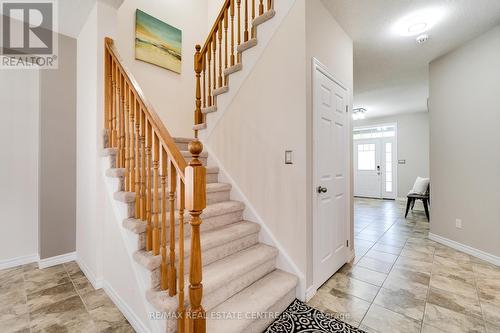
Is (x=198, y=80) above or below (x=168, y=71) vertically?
below

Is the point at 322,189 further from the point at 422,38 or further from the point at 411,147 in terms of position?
the point at 411,147

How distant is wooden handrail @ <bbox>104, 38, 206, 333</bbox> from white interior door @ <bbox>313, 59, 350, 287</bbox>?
1.29 m

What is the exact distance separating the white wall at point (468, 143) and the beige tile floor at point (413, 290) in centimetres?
44

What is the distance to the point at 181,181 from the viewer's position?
1312mm

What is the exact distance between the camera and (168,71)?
11.7 feet

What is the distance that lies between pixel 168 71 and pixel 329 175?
2.86 metres

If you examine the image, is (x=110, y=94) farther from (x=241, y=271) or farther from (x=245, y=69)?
(x=241, y=271)

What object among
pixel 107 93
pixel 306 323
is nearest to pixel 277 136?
pixel 306 323

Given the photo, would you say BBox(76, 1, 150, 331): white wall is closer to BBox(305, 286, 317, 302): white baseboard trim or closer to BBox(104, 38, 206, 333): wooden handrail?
BBox(104, 38, 206, 333): wooden handrail

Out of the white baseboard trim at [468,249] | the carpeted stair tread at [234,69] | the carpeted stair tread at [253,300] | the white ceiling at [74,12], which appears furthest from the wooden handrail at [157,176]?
the white baseboard trim at [468,249]

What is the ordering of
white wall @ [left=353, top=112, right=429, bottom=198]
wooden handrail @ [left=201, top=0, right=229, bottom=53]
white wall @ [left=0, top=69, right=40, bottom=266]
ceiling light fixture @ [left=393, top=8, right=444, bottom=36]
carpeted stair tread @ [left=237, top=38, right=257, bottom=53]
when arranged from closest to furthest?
carpeted stair tread @ [left=237, top=38, right=257, bottom=53] < ceiling light fixture @ [left=393, top=8, right=444, bottom=36] < white wall @ [left=0, top=69, right=40, bottom=266] < wooden handrail @ [left=201, top=0, right=229, bottom=53] < white wall @ [left=353, top=112, right=429, bottom=198]

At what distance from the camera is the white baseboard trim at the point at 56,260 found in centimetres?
263

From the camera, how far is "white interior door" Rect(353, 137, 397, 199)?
763 cm

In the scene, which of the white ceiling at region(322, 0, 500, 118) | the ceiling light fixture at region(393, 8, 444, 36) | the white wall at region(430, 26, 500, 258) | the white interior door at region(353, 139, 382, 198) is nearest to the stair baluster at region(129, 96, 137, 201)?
the white ceiling at region(322, 0, 500, 118)
